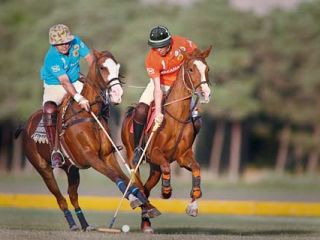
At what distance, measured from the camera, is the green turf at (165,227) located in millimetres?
13656

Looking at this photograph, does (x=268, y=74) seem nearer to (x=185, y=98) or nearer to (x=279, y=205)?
(x=279, y=205)

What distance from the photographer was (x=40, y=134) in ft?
51.2

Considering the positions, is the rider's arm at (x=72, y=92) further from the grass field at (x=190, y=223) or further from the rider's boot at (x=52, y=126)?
the grass field at (x=190, y=223)

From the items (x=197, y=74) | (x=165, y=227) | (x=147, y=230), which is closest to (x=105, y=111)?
(x=197, y=74)

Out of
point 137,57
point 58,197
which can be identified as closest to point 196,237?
point 58,197

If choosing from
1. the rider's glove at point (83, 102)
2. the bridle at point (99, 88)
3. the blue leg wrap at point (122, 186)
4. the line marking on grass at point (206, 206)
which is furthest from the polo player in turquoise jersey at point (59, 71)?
the line marking on grass at point (206, 206)

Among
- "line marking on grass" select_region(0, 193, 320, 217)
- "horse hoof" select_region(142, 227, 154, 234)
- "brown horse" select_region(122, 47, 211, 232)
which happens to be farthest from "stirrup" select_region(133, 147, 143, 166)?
"line marking on grass" select_region(0, 193, 320, 217)

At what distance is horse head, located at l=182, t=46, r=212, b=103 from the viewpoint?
1441 cm

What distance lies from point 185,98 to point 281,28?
40094 mm

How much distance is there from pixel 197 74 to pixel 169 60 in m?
0.76

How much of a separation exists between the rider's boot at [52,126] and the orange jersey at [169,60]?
4.68ft

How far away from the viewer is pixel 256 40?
2127 inches

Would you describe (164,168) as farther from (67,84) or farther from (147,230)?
(67,84)

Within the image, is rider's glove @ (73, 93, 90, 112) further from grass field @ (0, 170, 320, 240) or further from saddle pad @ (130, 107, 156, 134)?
grass field @ (0, 170, 320, 240)
